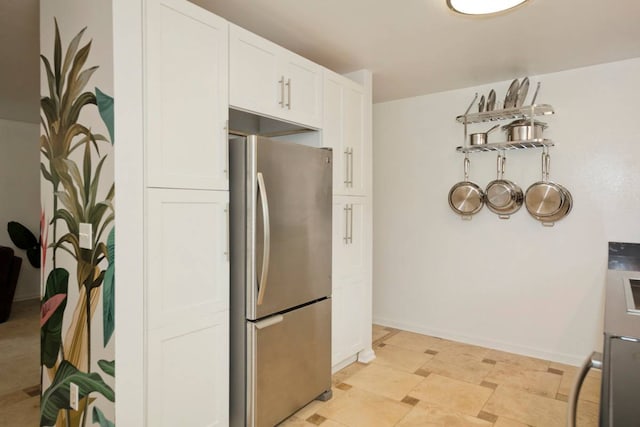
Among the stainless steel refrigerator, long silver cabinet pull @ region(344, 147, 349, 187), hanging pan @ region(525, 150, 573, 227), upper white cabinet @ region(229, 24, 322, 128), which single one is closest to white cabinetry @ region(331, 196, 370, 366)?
long silver cabinet pull @ region(344, 147, 349, 187)

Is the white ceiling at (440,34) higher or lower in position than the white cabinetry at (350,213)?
higher

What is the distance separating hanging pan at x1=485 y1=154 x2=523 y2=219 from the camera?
335 cm

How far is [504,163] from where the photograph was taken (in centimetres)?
343

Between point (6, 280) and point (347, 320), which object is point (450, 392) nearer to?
point (347, 320)

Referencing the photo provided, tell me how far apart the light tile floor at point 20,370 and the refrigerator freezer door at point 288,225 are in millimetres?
1706

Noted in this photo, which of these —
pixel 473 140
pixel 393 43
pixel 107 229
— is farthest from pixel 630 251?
pixel 107 229

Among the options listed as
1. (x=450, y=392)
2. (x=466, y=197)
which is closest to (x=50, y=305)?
(x=450, y=392)

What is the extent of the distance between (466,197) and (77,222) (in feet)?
10.1

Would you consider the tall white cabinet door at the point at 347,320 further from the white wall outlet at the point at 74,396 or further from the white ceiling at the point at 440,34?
the white ceiling at the point at 440,34

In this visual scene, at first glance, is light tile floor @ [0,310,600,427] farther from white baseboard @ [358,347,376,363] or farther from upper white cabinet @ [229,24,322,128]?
upper white cabinet @ [229,24,322,128]

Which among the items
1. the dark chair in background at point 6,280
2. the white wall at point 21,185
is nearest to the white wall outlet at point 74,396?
the dark chair in background at point 6,280

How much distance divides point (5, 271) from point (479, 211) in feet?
16.7

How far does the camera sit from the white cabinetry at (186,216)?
66.7 inches

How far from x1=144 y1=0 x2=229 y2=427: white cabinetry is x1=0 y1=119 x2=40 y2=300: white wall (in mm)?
4911
